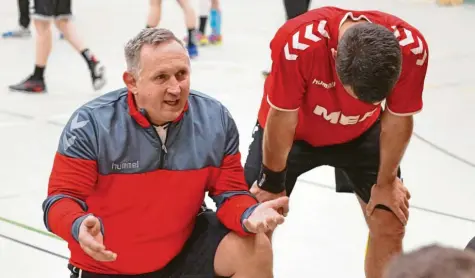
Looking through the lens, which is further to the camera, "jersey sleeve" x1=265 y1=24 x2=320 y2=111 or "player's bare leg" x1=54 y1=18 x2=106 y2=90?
"player's bare leg" x1=54 y1=18 x2=106 y2=90

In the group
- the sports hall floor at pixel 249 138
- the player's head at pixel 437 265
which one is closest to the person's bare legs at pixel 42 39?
the sports hall floor at pixel 249 138

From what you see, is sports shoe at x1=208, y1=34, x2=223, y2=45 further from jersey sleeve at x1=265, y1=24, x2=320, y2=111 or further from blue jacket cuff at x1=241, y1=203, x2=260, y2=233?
blue jacket cuff at x1=241, y1=203, x2=260, y2=233

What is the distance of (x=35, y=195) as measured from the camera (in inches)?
171

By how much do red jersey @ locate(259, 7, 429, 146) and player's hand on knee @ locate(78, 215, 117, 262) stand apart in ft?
2.72

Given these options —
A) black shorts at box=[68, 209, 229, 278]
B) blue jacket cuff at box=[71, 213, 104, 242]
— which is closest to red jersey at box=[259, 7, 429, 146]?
black shorts at box=[68, 209, 229, 278]

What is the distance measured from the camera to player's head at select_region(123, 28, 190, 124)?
2568mm

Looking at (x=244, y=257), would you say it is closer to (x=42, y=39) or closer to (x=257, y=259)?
(x=257, y=259)

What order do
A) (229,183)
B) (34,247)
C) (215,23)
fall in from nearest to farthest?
(229,183)
(34,247)
(215,23)

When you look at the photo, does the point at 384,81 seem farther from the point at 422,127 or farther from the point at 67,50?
the point at 67,50

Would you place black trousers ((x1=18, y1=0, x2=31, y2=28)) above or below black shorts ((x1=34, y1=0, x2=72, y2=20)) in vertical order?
below

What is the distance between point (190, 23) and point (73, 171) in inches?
207

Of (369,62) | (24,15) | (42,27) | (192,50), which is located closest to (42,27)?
(42,27)

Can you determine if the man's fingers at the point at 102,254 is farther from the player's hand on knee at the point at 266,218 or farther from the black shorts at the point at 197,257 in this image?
the player's hand on knee at the point at 266,218

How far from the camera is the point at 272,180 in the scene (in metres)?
3.03
